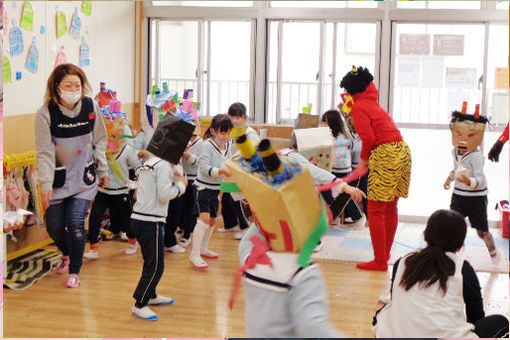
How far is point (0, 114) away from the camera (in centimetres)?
311

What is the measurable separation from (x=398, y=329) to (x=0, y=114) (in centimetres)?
198

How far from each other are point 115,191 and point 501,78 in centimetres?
323

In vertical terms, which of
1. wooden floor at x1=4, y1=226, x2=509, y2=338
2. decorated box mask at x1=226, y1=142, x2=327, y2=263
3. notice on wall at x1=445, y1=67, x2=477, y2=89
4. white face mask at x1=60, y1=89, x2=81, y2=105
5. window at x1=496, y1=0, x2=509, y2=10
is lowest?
wooden floor at x1=4, y1=226, x2=509, y2=338

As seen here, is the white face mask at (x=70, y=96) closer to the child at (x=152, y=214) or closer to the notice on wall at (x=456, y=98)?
the child at (x=152, y=214)

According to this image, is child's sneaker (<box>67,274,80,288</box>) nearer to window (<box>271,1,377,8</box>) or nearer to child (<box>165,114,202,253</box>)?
child (<box>165,114,202,253</box>)

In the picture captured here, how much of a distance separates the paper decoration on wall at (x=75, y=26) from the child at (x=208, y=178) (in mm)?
1481

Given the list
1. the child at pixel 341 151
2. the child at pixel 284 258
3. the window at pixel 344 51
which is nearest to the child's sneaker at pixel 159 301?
the child at pixel 284 258

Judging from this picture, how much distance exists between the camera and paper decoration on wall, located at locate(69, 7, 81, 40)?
5.21 meters

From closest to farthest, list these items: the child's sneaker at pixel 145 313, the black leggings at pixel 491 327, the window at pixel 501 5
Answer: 1. the black leggings at pixel 491 327
2. the child's sneaker at pixel 145 313
3. the window at pixel 501 5

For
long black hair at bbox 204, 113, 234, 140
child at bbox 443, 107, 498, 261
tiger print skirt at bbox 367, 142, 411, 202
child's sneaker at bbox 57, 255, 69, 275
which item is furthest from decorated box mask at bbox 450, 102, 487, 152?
child's sneaker at bbox 57, 255, 69, 275

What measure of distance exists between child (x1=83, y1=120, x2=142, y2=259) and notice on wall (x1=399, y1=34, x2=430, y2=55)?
2904mm

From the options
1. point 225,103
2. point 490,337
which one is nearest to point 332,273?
point 490,337

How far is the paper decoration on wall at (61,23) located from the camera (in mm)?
4988

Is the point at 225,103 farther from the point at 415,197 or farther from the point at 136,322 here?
the point at 136,322
